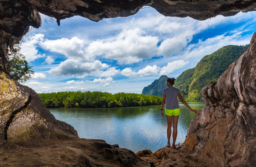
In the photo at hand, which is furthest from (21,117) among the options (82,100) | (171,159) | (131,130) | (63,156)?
(82,100)

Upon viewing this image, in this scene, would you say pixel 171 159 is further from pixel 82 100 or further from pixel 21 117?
pixel 82 100

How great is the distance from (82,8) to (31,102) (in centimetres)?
330

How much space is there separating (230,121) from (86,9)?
518 cm

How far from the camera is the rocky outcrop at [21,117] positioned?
2.64 meters

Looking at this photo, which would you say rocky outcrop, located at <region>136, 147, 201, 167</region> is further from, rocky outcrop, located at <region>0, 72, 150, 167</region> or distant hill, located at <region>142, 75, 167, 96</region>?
distant hill, located at <region>142, 75, 167, 96</region>

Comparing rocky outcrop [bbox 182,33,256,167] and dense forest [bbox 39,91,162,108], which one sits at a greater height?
rocky outcrop [bbox 182,33,256,167]

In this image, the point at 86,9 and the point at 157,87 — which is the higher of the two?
the point at 157,87

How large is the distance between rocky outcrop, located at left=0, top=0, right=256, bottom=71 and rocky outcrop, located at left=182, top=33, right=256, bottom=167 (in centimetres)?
254

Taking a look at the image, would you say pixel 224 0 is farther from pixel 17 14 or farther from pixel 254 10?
pixel 17 14

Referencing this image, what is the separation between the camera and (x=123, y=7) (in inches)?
174

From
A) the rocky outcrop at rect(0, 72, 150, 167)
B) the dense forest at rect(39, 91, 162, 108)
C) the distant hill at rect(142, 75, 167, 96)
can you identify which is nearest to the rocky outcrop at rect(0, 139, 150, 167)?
the rocky outcrop at rect(0, 72, 150, 167)

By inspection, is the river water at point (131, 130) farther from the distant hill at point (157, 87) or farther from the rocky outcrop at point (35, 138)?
the distant hill at point (157, 87)

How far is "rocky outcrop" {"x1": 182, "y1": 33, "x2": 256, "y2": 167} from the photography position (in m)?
2.43

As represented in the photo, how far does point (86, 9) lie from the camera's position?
4488 millimetres
